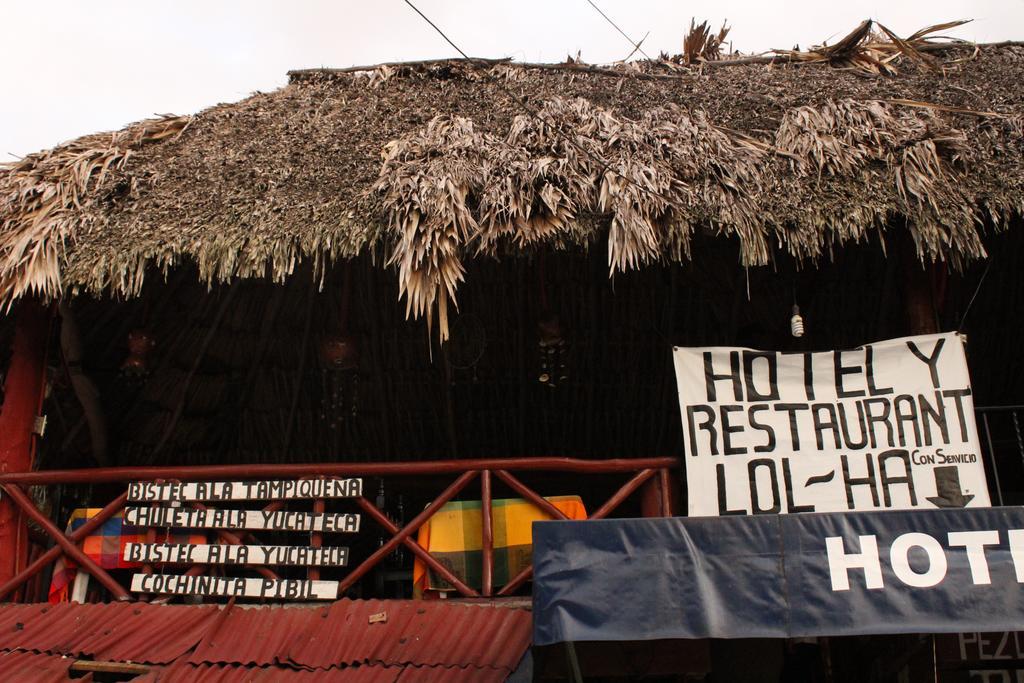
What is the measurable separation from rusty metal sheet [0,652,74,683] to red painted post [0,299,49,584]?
0.75m

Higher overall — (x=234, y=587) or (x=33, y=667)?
(x=234, y=587)

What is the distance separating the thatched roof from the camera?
15.7 feet

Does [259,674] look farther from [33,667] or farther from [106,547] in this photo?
[106,547]

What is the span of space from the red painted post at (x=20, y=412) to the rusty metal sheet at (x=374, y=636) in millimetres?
1427

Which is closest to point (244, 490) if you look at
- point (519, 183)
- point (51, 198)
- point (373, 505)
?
point (373, 505)

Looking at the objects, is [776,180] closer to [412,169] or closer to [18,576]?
[412,169]

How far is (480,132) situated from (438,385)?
1968mm

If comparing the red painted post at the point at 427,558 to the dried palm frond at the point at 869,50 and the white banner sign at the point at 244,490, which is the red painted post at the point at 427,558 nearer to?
the white banner sign at the point at 244,490

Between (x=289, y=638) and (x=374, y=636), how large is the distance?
434 millimetres

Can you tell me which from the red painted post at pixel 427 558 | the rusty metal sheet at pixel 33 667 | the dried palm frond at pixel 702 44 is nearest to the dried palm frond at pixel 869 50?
the dried palm frond at pixel 702 44

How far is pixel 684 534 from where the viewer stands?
4.20 m

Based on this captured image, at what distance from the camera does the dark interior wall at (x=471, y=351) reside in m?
6.20

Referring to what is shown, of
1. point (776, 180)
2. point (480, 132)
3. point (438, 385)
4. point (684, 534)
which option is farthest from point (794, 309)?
point (438, 385)

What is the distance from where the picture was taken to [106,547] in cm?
529
